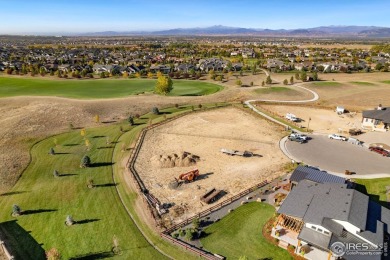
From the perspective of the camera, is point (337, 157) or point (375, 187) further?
point (337, 157)

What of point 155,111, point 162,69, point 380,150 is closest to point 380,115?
point 380,150

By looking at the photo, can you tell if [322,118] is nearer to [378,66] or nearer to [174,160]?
[174,160]

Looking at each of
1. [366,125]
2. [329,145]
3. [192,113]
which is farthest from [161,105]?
[366,125]

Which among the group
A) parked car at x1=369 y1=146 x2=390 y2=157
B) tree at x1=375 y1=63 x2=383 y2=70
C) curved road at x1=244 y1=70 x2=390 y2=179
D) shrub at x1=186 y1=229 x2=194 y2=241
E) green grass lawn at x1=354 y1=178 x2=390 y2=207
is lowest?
shrub at x1=186 y1=229 x2=194 y2=241

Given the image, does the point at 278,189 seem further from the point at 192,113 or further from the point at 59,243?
the point at 192,113

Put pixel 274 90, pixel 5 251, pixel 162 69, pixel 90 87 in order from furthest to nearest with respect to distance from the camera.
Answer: pixel 162 69 → pixel 90 87 → pixel 274 90 → pixel 5 251

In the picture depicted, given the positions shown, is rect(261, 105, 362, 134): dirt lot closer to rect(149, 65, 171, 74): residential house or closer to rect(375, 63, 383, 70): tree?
rect(149, 65, 171, 74): residential house

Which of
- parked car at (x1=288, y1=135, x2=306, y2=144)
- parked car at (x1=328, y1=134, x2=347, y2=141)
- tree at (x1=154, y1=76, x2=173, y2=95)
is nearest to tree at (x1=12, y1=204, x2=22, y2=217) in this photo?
parked car at (x1=288, y1=135, x2=306, y2=144)
